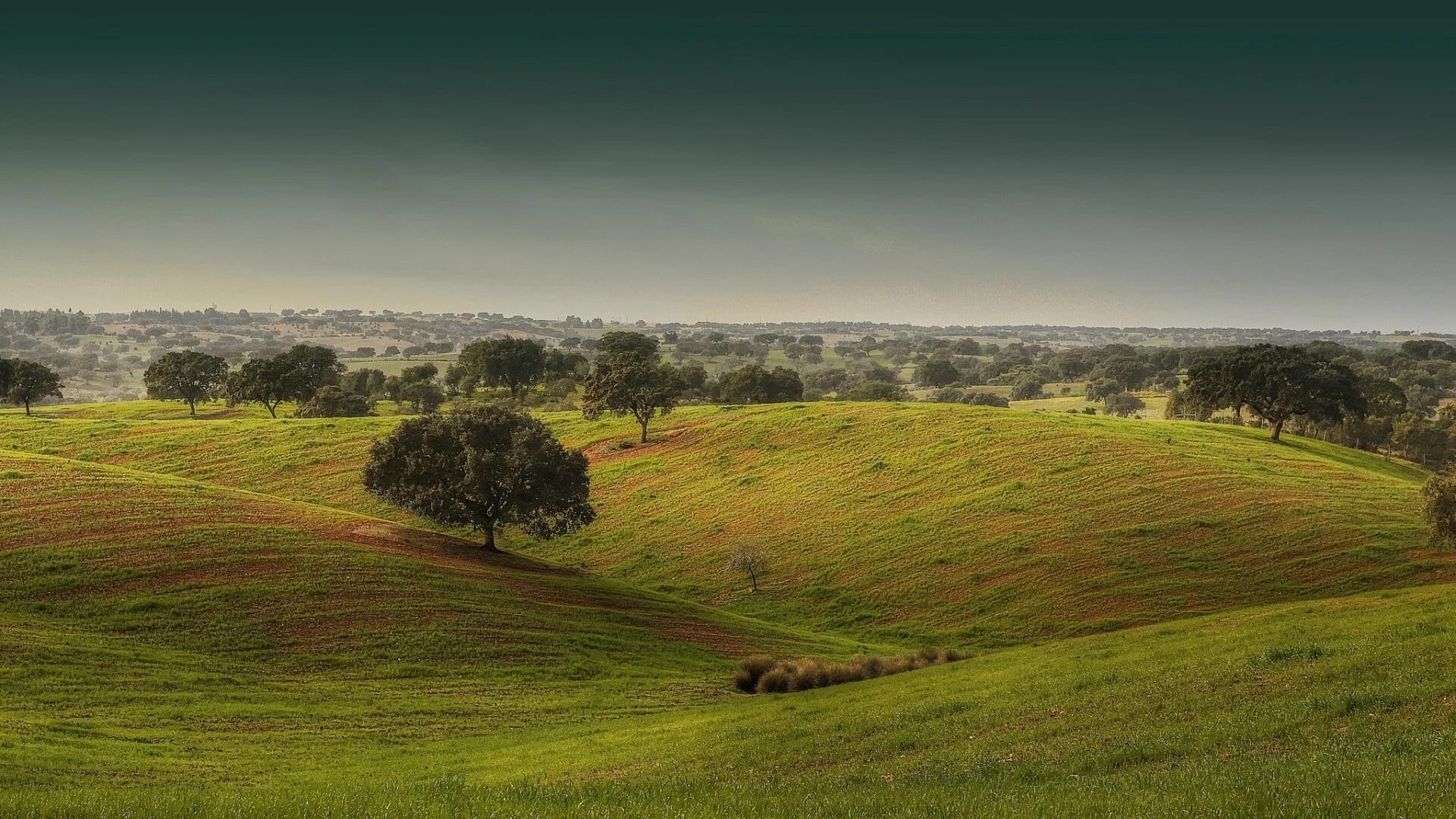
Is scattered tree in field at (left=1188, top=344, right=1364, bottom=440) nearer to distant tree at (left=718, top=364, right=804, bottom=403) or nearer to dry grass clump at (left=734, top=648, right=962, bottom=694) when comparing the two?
dry grass clump at (left=734, top=648, right=962, bottom=694)

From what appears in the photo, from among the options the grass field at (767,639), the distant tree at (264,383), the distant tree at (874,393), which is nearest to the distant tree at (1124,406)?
the distant tree at (874,393)

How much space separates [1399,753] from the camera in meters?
13.9

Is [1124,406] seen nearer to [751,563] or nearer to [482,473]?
[751,563]

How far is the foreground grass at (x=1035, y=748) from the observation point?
487 inches

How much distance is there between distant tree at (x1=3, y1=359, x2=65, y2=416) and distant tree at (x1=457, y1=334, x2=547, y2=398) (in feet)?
210

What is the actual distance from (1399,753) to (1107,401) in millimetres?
198697

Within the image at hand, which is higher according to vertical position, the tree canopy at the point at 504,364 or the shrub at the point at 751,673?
the tree canopy at the point at 504,364

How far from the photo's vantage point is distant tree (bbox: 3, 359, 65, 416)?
132375 mm

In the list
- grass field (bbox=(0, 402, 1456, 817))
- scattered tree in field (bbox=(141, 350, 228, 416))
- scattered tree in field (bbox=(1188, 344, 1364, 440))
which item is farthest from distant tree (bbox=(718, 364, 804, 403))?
scattered tree in field (bbox=(141, 350, 228, 416))

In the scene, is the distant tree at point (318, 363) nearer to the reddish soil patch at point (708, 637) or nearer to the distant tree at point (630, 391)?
the distant tree at point (630, 391)

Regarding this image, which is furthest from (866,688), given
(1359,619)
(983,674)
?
(1359,619)

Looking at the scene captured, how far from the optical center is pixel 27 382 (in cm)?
13350

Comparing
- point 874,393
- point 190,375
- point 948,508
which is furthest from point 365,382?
point 948,508

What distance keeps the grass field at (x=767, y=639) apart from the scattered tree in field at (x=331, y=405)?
50.9 meters
